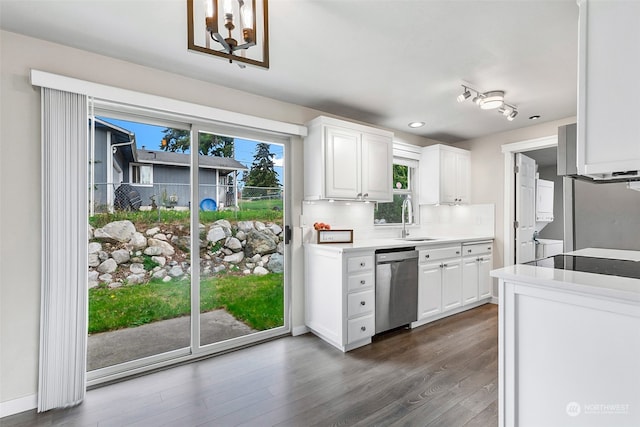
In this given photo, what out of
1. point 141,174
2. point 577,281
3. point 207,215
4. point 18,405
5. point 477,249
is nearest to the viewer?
point 577,281

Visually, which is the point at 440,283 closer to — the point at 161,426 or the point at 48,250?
the point at 161,426

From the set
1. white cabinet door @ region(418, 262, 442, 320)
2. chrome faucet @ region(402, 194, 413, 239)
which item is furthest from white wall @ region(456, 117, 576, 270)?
white cabinet door @ region(418, 262, 442, 320)

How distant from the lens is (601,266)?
157cm

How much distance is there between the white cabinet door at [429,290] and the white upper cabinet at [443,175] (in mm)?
1091

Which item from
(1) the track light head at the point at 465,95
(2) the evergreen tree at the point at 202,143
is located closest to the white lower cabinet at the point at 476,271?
(1) the track light head at the point at 465,95

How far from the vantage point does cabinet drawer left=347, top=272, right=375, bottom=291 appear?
2.74m

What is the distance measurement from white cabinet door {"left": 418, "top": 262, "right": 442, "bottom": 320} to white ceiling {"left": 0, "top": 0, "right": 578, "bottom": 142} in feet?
5.80

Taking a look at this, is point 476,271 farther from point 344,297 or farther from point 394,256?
point 344,297

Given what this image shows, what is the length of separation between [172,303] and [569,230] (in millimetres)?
3661

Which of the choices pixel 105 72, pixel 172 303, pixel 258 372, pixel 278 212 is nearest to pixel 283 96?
pixel 278 212

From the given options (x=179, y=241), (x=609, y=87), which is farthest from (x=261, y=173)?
(x=609, y=87)

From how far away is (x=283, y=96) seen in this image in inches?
114

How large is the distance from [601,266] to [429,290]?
6.18ft

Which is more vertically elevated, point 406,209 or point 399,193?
point 399,193
